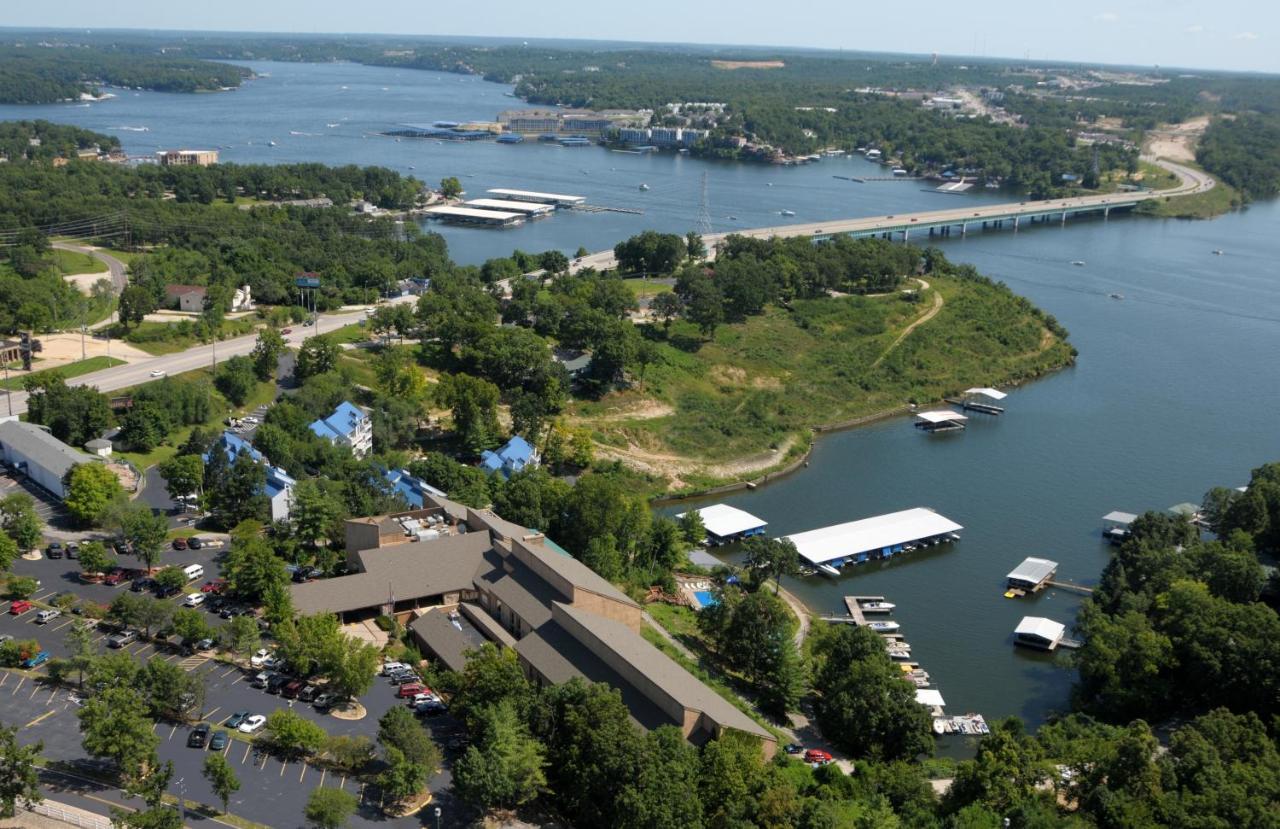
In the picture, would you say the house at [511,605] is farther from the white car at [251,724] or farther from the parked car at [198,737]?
the parked car at [198,737]

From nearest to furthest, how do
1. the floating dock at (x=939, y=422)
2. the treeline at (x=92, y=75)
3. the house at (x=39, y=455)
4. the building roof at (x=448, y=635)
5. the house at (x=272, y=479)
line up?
1. the building roof at (x=448, y=635)
2. the house at (x=272, y=479)
3. the house at (x=39, y=455)
4. the floating dock at (x=939, y=422)
5. the treeline at (x=92, y=75)

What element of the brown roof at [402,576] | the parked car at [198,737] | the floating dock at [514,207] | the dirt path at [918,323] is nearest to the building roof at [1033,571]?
A: the brown roof at [402,576]

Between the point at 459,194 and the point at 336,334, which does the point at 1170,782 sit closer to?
the point at 336,334

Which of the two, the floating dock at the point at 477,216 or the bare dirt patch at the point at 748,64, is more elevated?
the bare dirt patch at the point at 748,64

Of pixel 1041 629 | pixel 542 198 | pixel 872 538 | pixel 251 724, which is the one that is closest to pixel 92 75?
pixel 542 198

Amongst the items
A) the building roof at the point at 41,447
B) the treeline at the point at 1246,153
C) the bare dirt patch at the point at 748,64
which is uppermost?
the bare dirt patch at the point at 748,64

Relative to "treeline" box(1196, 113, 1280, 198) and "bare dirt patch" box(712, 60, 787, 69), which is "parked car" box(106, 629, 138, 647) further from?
"bare dirt patch" box(712, 60, 787, 69)

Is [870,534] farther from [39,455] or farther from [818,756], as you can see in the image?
[39,455]

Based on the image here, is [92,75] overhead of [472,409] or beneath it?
overhead
